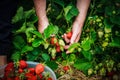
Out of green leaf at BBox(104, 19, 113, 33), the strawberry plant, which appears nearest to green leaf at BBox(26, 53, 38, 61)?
the strawberry plant

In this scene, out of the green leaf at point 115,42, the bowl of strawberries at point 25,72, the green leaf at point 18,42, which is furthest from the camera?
the green leaf at point 18,42

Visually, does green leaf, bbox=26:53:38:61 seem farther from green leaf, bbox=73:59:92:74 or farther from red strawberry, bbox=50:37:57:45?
green leaf, bbox=73:59:92:74

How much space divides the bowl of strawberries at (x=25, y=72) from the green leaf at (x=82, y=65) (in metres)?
0.24

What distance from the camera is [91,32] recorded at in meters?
2.01

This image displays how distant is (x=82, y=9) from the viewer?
2016mm

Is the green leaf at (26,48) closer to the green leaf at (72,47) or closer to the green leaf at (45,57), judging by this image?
the green leaf at (45,57)

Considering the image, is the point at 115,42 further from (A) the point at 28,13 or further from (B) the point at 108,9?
(A) the point at 28,13

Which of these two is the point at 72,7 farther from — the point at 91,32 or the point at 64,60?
the point at 64,60

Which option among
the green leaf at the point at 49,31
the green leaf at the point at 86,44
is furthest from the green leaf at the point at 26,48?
the green leaf at the point at 86,44

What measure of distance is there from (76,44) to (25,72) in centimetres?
39

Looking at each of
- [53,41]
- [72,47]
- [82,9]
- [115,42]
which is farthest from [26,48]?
[115,42]

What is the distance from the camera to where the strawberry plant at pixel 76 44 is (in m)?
1.90

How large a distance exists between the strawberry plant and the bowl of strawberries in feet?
0.48

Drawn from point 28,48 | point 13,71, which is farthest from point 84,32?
point 13,71
